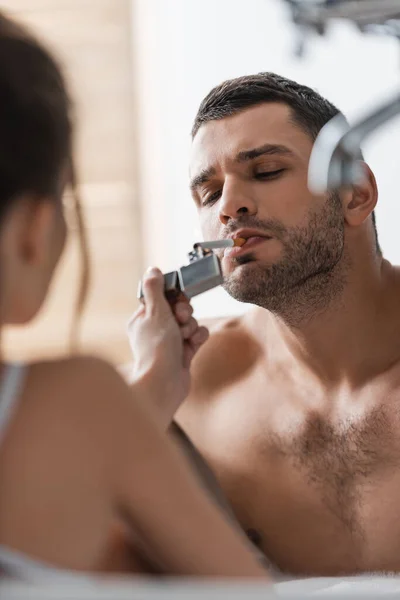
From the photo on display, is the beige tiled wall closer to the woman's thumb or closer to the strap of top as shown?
the woman's thumb

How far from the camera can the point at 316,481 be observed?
105 cm

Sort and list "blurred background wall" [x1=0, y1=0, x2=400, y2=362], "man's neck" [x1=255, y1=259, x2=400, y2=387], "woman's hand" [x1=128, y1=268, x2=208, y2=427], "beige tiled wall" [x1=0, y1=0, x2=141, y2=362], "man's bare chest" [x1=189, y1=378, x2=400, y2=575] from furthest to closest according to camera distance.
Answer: "beige tiled wall" [x1=0, y1=0, x2=141, y2=362]
"blurred background wall" [x1=0, y1=0, x2=400, y2=362]
"man's neck" [x1=255, y1=259, x2=400, y2=387]
"man's bare chest" [x1=189, y1=378, x2=400, y2=575]
"woman's hand" [x1=128, y1=268, x2=208, y2=427]

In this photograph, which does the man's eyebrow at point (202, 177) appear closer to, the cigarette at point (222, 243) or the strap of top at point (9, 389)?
the cigarette at point (222, 243)

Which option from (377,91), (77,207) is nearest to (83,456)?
(77,207)

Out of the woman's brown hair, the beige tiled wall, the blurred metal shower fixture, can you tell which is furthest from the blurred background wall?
the woman's brown hair

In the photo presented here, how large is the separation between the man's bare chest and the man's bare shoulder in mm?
77

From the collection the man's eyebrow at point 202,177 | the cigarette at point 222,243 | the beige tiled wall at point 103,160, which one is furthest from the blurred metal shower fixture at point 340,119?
the beige tiled wall at point 103,160

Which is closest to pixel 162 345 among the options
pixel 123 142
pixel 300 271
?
pixel 300 271

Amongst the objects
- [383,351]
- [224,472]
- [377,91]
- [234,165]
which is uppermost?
[377,91]

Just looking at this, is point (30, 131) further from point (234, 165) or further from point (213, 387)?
point (213, 387)

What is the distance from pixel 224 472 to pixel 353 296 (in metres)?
0.29

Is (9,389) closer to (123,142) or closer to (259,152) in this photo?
(259,152)

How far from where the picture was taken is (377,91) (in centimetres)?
144

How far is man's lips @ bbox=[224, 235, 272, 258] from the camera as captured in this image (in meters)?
1.03
